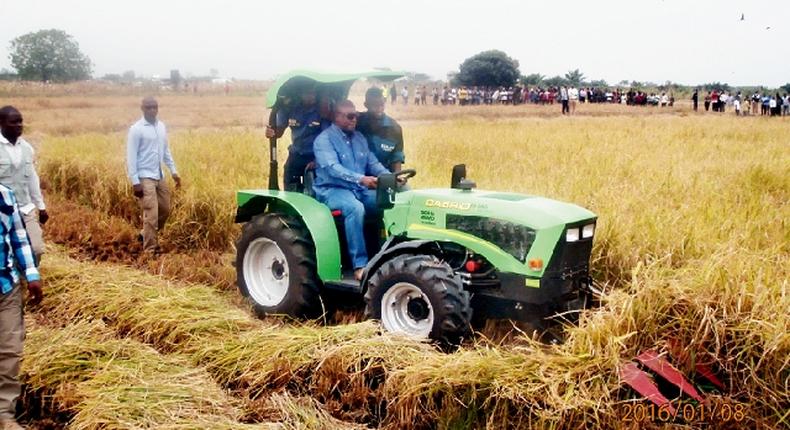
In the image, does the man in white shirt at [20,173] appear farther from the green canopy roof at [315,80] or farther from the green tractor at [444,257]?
the green canopy roof at [315,80]

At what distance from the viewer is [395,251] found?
5277mm

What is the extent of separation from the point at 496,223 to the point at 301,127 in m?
2.23

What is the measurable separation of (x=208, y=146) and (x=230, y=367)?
844 centimetres

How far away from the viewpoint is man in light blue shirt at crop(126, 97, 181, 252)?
8.10m

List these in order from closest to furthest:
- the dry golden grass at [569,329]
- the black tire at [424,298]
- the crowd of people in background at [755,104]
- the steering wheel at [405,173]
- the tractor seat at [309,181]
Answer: the dry golden grass at [569,329]
the black tire at [424,298]
the steering wheel at [405,173]
the tractor seat at [309,181]
the crowd of people in background at [755,104]

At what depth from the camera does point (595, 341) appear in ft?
13.9

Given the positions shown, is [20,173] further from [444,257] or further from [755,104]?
[755,104]

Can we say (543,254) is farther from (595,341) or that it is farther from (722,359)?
(722,359)

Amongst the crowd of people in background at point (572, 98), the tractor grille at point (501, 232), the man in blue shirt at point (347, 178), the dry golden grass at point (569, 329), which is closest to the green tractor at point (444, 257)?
the tractor grille at point (501, 232)

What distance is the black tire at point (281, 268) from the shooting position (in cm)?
573

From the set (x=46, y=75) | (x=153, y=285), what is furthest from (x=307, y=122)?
(x=46, y=75)

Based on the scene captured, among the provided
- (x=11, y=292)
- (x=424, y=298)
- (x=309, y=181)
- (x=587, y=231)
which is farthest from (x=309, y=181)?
(x=11, y=292)
